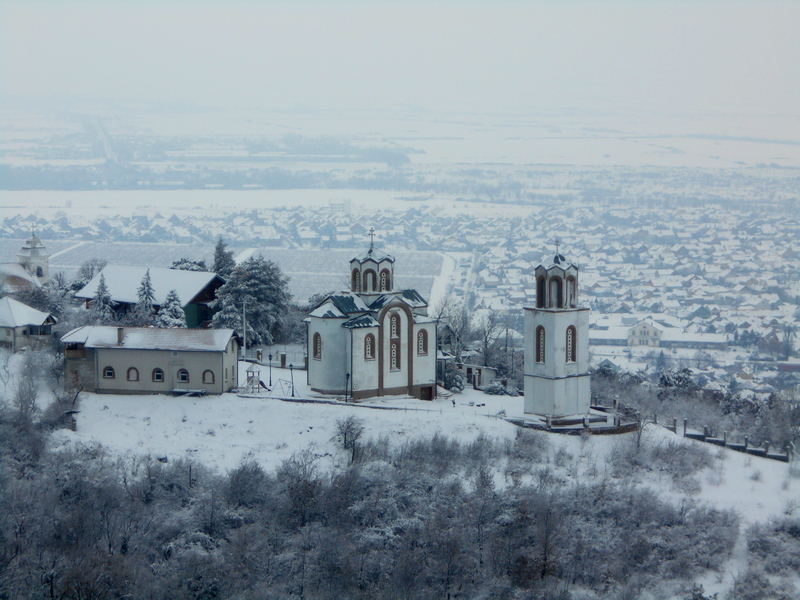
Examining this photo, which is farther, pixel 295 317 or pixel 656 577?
pixel 295 317

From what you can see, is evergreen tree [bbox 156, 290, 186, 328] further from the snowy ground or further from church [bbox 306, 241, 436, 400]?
church [bbox 306, 241, 436, 400]

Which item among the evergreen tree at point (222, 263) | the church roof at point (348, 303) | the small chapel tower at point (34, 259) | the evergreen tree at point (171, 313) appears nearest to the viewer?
the church roof at point (348, 303)

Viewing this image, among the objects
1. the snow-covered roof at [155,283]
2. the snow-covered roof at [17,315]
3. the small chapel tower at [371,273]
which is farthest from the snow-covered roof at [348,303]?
the snow-covered roof at [155,283]

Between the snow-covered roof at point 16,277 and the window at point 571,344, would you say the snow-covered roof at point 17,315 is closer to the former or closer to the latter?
the snow-covered roof at point 16,277

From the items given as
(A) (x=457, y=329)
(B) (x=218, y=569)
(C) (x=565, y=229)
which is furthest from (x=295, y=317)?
(C) (x=565, y=229)

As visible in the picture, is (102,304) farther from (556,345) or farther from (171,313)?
(556,345)

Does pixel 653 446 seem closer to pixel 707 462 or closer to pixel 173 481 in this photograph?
pixel 707 462
